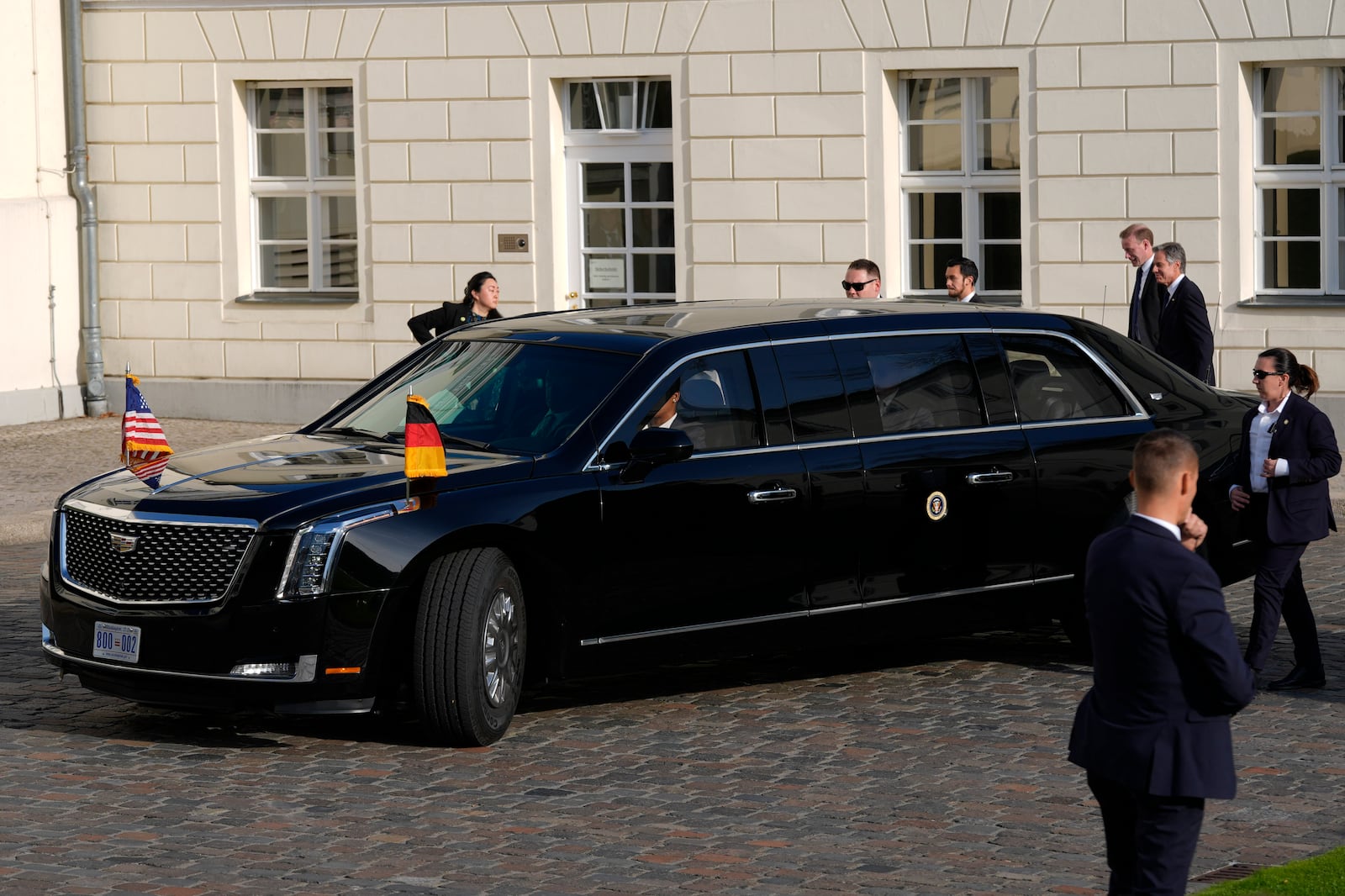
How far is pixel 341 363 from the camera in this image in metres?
20.5

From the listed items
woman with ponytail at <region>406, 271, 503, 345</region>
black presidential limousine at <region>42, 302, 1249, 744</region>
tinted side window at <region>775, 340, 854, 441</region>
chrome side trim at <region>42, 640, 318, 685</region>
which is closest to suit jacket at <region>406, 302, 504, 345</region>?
woman with ponytail at <region>406, 271, 503, 345</region>

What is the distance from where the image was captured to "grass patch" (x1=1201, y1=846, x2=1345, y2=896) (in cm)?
595

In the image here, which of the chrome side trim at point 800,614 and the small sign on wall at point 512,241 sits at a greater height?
the small sign on wall at point 512,241

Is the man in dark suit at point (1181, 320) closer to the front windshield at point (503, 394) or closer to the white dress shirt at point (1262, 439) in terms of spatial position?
the white dress shirt at point (1262, 439)

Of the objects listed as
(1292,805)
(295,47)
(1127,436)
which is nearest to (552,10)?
(295,47)

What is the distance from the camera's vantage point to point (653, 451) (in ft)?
27.2

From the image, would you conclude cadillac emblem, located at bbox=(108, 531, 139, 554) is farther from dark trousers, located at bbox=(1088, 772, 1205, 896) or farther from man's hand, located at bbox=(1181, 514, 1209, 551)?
A: dark trousers, located at bbox=(1088, 772, 1205, 896)

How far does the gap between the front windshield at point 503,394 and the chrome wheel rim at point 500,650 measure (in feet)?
2.22

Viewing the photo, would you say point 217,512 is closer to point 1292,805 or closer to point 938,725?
point 938,725

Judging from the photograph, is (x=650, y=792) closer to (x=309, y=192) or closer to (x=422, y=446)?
(x=422, y=446)

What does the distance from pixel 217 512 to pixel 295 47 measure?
1329 cm

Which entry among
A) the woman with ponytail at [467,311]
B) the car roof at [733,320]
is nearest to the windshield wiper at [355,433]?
the car roof at [733,320]

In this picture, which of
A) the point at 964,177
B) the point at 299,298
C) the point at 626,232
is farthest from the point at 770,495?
the point at 299,298

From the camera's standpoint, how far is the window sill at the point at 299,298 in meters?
20.6
